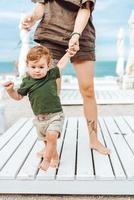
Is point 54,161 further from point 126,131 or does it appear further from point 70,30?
point 126,131

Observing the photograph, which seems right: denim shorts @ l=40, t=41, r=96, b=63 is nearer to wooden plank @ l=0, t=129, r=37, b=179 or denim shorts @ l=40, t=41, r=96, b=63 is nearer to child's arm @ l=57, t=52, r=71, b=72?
child's arm @ l=57, t=52, r=71, b=72

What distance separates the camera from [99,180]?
119 inches

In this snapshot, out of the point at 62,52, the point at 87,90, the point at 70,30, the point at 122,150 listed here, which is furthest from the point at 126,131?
the point at 70,30

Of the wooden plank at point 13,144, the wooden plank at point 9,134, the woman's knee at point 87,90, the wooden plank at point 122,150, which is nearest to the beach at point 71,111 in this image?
the wooden plank at point 9,134

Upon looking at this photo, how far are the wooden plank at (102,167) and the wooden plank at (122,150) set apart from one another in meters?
0.10

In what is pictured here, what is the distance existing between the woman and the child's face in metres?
0.25

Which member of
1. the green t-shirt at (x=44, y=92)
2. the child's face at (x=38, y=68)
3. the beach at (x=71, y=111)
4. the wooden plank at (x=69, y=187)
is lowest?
the beach at (x=71, y=111)

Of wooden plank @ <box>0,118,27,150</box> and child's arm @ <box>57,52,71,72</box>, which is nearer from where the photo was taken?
child's arm @ <box>57,52,71,72</box>

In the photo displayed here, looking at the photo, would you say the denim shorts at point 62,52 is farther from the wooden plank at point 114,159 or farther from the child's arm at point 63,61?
the wooden plank at point 114,159

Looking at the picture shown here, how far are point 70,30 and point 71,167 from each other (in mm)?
973

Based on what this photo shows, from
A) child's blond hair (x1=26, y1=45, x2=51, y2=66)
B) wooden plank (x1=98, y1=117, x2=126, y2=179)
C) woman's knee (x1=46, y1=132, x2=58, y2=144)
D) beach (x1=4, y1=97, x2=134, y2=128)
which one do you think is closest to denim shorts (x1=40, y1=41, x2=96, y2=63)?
child's blond hair (x1=26, y1=45, x2=51, y2=66)

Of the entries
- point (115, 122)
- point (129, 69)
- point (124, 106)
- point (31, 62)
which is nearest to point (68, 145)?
point (31, 62)

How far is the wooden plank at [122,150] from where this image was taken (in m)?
3.24

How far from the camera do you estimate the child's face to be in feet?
10.3
